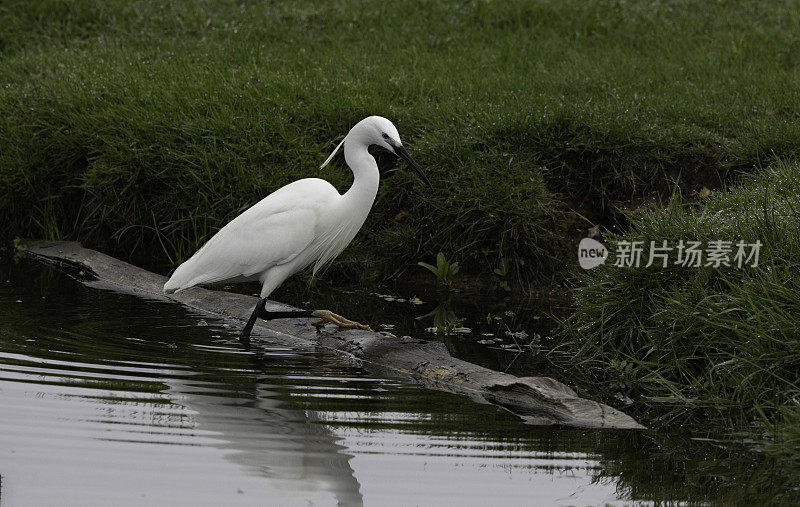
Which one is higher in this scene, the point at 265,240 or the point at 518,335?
the point at 265,240

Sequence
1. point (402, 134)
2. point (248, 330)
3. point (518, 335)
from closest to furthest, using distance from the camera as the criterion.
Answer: point (248, 330) < point (518, 335) < point (402, 134)

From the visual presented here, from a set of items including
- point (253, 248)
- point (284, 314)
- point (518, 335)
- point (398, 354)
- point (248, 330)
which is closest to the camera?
point (398, 354)

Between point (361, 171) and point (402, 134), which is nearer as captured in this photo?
point (361, 171)

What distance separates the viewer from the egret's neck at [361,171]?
6391 millimetres

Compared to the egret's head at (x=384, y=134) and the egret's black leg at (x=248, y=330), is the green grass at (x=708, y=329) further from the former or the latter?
the egret's black leg at (x=248, y=330)

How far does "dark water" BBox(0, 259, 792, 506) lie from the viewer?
13.0 ft

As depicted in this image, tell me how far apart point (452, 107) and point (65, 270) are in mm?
3731

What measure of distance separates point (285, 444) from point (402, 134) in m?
4.81

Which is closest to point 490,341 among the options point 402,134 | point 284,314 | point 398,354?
point 398,354

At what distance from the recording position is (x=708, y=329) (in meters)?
5.38

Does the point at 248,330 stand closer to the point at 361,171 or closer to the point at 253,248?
the point at 253,248

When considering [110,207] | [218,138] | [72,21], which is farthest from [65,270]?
[72,21]

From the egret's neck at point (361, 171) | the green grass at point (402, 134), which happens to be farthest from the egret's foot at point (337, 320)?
the green grass at point (402, 134)

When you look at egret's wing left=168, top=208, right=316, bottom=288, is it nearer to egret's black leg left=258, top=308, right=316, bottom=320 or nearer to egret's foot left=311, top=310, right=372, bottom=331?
egret's black leg left=258, top=308, right=316, bottom=320
